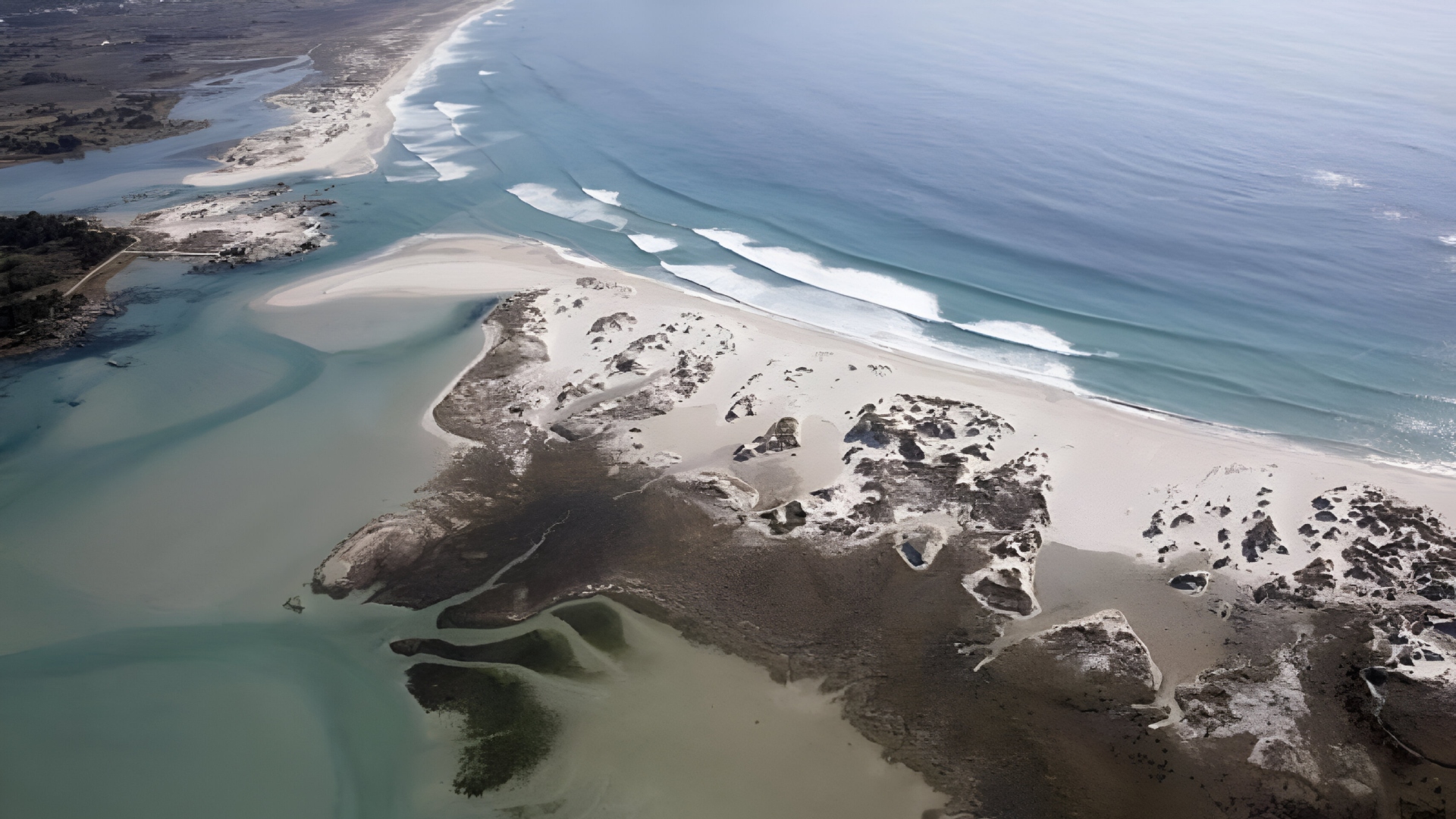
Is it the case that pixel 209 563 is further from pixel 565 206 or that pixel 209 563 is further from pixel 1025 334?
pixel 565 206

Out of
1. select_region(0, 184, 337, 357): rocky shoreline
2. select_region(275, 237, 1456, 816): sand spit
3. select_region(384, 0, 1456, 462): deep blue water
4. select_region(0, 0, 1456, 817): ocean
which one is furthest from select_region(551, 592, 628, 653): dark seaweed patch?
select_region(0, 184, 337, 357): rocky shoreline

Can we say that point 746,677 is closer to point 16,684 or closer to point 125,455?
point 16,684

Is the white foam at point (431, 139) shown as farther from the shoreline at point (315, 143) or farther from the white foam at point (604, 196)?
the white foam at point (604, 196)

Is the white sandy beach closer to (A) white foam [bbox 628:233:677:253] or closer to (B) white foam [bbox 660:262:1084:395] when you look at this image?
(B) white foam [bbox 660:262:1084:395]

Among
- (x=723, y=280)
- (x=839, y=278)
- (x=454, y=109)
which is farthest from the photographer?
(x=454, y=109)

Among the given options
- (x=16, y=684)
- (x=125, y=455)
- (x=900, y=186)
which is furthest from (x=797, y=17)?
(x=16, y=684)

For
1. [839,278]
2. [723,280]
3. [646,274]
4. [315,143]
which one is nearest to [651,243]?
[646,274]
